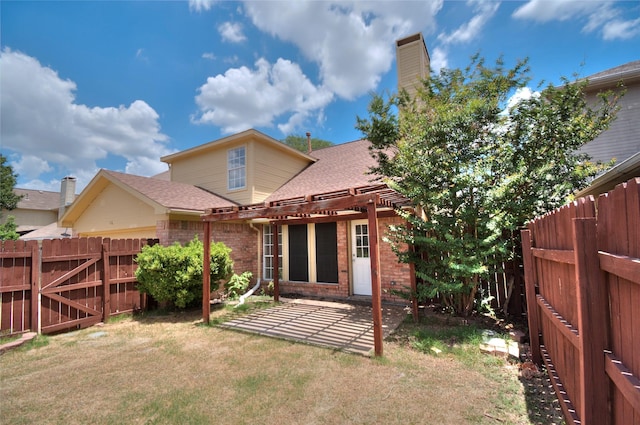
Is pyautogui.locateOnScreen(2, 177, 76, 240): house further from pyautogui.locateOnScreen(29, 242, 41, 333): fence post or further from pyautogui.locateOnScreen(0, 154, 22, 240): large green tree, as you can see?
pyautogui.locateOnScreen(29, 242, 41, 333): fence post

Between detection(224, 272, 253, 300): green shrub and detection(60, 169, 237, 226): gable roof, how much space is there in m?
2.40

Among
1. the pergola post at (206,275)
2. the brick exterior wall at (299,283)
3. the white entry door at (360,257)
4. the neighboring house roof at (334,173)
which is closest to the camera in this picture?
the pergola post at (206,275)

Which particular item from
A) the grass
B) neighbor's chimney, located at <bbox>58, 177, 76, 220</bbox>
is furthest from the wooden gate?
neighbor's chimney, located at <bbox>58, 177, 76, 220</bbox>

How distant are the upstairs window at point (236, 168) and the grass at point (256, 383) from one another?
6.47m

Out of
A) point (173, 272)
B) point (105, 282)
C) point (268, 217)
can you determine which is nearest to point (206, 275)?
point (173, 272)

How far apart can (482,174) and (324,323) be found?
4579mm

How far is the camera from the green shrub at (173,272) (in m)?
6.94

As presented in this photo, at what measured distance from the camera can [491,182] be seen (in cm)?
575

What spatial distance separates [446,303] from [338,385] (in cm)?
365

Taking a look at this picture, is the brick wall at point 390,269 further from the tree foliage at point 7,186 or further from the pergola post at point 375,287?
the tree foliage at point 7,186

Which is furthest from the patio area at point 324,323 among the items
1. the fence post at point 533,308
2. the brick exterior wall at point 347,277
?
the fence post at point 533,308

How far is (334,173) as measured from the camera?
35.4 ft

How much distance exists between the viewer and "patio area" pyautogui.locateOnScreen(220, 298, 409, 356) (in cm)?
532

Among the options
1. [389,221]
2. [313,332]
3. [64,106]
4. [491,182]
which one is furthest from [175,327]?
[64,106]
